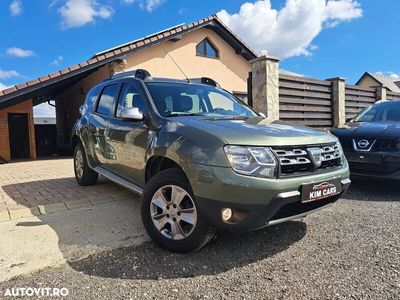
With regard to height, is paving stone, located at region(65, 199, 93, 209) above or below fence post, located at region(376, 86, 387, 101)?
below

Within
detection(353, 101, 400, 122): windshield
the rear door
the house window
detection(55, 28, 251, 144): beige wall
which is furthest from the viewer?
the house window

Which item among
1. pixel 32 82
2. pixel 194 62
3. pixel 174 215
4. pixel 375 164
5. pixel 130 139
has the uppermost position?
pixel 194 62

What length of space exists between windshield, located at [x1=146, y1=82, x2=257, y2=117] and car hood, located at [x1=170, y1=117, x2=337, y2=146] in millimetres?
413

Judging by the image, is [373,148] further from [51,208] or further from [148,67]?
[148,67]

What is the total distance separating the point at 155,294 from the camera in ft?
7.49

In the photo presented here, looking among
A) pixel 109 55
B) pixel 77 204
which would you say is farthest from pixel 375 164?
pixel 109 55

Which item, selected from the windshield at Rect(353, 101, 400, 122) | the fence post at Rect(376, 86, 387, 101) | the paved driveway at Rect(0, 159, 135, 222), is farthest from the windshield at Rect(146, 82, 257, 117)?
the fence post at Rect(376, 86, 387, 101)

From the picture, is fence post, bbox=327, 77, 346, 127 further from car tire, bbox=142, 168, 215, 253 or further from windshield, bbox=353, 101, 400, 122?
car tire, bbox=142, 168, 215, 253

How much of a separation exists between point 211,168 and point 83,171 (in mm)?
3661

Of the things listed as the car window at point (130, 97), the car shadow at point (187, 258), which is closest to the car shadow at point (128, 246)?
the car shadow at point (187, 258)

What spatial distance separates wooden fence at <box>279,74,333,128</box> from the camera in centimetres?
845

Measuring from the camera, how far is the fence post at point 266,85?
7.73 meters

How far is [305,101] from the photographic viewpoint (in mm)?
9148

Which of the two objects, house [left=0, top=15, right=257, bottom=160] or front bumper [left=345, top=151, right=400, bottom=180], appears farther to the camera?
house [left=0, top=15, right=257, bottom=160]
